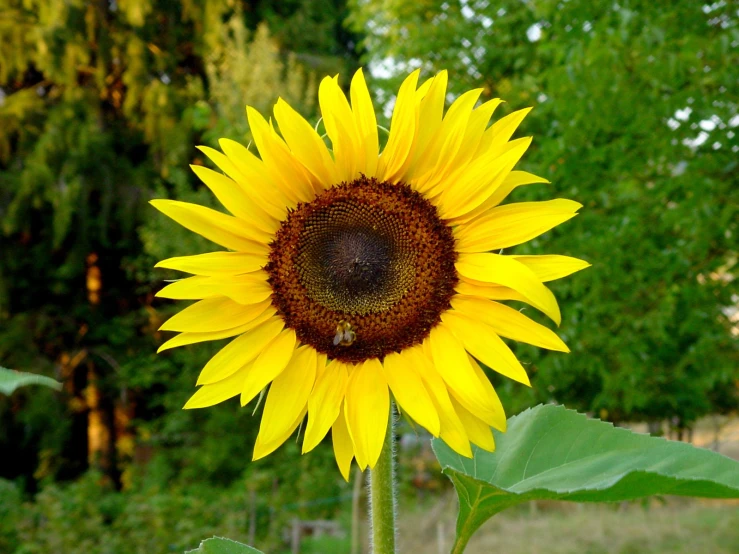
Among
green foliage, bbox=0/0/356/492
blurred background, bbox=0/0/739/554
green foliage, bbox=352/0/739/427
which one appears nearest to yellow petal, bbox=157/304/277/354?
blurred background, bbox=0/0/739/554

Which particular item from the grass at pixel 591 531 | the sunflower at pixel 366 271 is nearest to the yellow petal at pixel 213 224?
the sunflower at pixel 366 271

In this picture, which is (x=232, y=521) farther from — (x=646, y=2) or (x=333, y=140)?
(x=333, y=140)

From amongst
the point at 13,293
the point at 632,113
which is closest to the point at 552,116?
the point at 632,113

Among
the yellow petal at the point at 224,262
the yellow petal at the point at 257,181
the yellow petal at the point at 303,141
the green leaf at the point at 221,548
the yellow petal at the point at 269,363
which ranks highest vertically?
the yellow petal at the point at 303,141

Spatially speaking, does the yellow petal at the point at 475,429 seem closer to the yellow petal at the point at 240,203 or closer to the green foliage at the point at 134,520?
the yellow petal at the point at 240,203

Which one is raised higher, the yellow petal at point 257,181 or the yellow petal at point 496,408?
the yellow petal at point 257,181

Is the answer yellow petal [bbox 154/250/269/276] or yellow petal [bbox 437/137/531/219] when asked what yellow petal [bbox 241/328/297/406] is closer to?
yellow petal [bbox 154/250/269/276]
